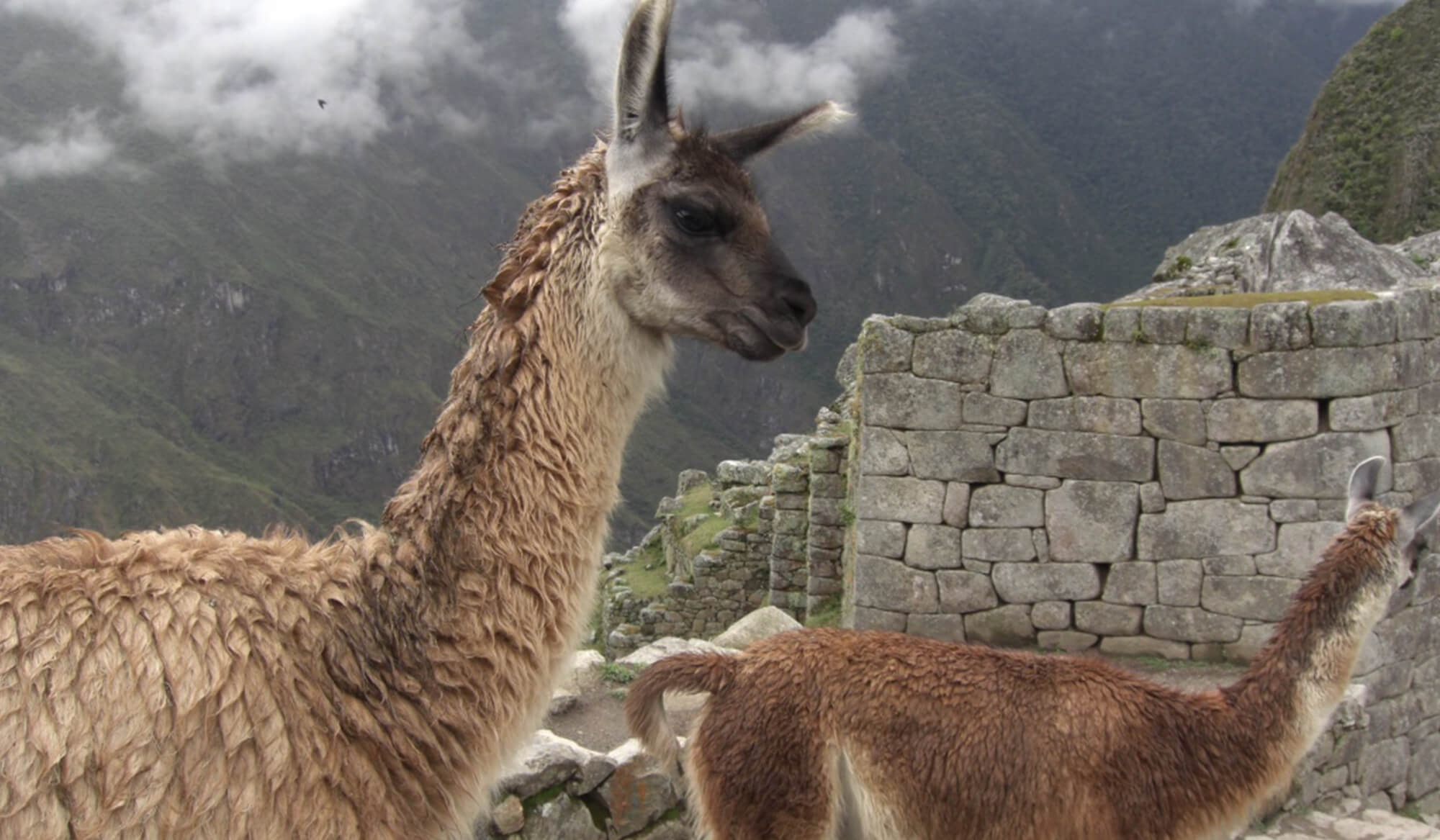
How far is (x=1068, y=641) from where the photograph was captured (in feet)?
23.3

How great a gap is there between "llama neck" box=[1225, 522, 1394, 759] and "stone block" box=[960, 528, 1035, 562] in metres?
3.18

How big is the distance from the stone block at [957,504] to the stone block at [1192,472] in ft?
4.00

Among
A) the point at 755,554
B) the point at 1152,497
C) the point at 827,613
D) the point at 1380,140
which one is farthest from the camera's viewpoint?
the point at 1380,140

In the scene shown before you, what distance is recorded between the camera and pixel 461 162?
95.6 m

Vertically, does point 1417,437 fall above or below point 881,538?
above

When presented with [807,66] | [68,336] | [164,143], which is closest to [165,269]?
[68,336]

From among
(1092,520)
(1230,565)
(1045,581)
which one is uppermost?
(1092,520)

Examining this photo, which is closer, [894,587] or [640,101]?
[640,101]

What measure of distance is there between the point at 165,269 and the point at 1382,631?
3636 inches

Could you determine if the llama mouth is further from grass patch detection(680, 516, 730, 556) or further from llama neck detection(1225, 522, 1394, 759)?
grass patch detection(680, 516, 730, 556)

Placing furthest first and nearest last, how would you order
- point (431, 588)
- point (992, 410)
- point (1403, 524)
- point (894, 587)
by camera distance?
point (894, 587)
point (992, 410)
point (1403, 524)
point (431, 588)

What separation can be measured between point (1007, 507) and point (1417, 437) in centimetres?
256

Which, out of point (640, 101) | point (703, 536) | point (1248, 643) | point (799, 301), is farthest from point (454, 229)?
point (799, 301)

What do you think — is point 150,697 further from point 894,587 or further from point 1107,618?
point 1107,618
